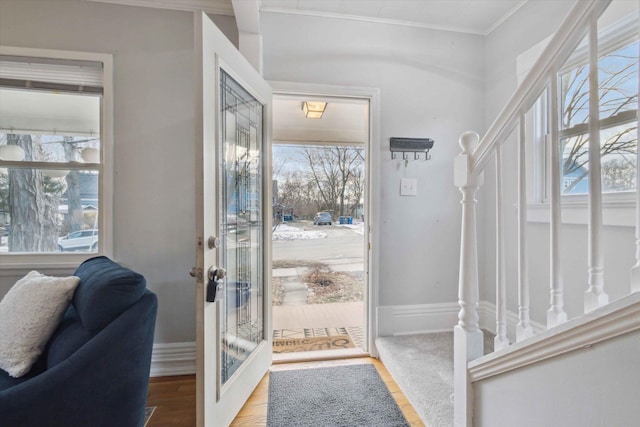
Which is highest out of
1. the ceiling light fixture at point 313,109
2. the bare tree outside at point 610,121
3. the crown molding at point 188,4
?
the crown molding at point 188,4

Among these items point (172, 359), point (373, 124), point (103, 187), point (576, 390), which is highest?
point (373, 124)

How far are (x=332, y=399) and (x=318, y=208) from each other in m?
2.75

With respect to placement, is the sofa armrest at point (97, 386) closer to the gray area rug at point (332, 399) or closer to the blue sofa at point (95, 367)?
the blue sofa at point (95, 367)

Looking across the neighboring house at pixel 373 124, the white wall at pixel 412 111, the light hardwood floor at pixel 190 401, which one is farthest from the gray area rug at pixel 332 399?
the white wall at pixel 412 111

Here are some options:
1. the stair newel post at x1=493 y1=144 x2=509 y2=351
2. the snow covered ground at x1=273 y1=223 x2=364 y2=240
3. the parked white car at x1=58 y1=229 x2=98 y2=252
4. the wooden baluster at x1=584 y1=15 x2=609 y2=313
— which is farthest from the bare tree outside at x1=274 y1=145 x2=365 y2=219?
the wooden baluster at x1=584 y1=15 x2=609 y2=313

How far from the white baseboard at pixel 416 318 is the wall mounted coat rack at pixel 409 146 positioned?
3.98 ft

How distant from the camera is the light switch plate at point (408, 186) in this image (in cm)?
224

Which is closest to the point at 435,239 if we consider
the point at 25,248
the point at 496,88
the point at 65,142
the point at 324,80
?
the point at 496,88

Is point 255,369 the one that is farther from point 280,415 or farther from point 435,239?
point 435,239

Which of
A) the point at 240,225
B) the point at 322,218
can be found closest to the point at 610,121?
the point at 240,225

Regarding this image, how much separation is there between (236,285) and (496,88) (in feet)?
8.00

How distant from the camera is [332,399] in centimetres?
169

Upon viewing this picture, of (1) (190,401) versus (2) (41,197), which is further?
(2) (41,197)

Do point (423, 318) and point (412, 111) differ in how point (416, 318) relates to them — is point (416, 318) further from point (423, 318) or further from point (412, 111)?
point (412, 111)
